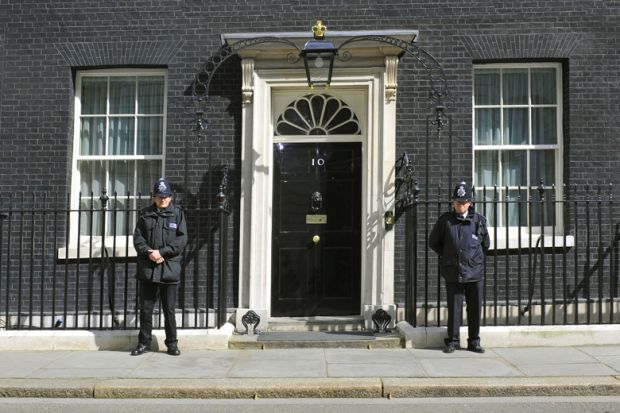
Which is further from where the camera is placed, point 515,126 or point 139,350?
point 515,126

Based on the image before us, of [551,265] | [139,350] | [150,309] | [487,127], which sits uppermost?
[487,127]

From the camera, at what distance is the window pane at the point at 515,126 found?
8.47 m

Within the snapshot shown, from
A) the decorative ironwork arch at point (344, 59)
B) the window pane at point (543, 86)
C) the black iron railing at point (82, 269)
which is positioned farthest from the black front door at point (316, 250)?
the window pane at point (543, 86)

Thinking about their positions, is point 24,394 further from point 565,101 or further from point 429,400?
point 565,101

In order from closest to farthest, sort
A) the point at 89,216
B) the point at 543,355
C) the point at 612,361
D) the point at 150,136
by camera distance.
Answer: the point at 612,361
the point at 543,355
the point at 89,216
the point at 150,136

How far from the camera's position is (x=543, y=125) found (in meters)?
8.47

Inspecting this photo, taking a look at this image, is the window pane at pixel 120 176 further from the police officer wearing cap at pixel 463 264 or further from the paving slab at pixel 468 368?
the paving slab at pixel 468 368

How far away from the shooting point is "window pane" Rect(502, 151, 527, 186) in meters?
8.43

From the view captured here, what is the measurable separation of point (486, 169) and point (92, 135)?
5604 millimetres

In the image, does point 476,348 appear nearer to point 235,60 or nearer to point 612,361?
point 612,361

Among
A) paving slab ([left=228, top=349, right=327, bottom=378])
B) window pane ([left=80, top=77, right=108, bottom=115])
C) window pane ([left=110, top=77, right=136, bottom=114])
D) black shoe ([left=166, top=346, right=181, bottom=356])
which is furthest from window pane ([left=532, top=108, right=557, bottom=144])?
window pane ([left=80, top=77, right=108, bottom=115])

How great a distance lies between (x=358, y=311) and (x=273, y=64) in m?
3.53

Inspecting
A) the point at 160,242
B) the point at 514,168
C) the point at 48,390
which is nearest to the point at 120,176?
the point at 160,242

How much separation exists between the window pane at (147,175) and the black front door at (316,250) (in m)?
1.74
